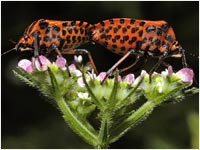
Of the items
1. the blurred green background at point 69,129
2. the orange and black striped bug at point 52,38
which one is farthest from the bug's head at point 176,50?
the blurred green background at point 69,129

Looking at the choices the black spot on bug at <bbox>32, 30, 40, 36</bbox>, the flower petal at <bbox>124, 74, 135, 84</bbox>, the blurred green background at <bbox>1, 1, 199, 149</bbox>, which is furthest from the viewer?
the blurred green background at <bbox>1, 1, 199, 149</bbox>

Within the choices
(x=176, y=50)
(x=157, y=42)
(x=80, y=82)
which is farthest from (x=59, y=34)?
(x=176, y=50)

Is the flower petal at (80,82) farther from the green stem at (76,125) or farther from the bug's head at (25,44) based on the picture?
the bug's head at (25,44)

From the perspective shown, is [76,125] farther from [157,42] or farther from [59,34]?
[157,42]

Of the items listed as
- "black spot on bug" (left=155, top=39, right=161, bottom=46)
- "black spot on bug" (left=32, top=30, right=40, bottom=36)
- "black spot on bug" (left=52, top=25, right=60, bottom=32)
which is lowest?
"black spot on bug" (left=155, top=39, right=161, bottom=46)

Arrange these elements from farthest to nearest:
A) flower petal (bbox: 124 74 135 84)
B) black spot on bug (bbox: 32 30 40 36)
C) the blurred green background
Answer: the blurred green background < flower petal (bbox: 124 74 135 84) < black spot on bug (bbox: 32 30 40 36)

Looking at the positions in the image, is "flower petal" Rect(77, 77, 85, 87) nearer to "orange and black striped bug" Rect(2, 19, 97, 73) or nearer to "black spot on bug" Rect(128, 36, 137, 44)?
"orange and black striped bug" Rect(2, 19, 97, 73)

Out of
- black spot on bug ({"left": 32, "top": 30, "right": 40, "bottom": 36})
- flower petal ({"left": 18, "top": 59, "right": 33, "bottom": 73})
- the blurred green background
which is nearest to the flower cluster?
flower petal ({"left": 18, "top": 59, "right": 33, "bottom": 73})

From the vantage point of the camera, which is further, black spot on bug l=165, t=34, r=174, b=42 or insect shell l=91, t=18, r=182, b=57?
black spot on bug l=165, t=34, r=174, b=42
